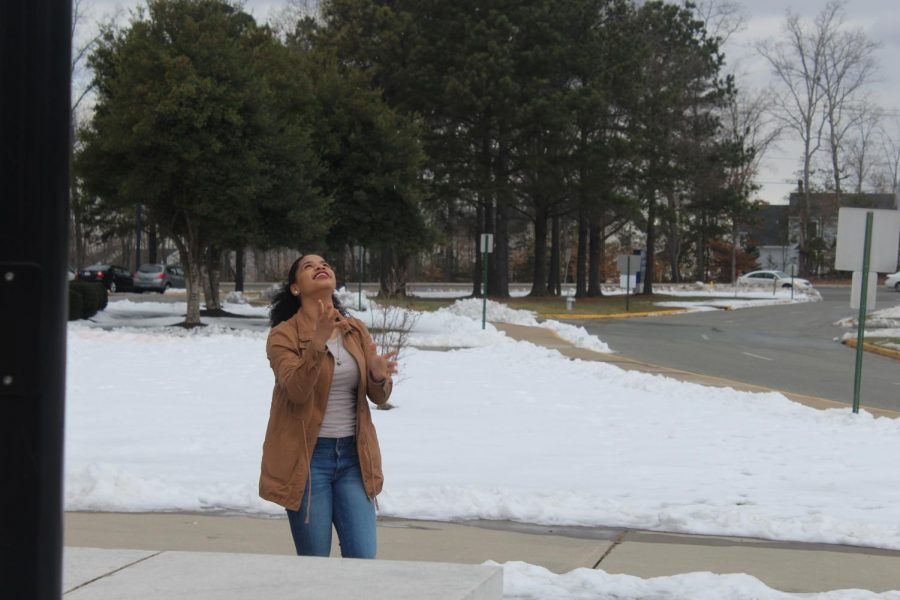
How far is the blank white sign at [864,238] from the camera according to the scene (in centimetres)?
1452

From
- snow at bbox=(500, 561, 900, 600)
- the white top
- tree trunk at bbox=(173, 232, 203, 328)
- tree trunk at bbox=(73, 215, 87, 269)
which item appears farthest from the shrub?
tree trunk at bbox=(73, 215, 87, 269)

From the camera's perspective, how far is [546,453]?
10922 millimetres

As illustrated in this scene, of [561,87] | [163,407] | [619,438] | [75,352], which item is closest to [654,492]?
[619,438]

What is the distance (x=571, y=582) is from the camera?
6.02m

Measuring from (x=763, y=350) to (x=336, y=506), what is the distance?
2465 cm

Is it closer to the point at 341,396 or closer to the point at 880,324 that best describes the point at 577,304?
the point at 880,324

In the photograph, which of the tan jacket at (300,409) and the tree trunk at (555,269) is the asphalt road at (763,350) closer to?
the tree trunk at (555,269)

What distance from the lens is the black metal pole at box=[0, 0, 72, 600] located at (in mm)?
2303

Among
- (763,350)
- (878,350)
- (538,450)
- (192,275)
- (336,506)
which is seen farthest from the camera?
(878,350)

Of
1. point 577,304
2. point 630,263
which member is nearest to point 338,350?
point 630,263

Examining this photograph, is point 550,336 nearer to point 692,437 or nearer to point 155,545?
point 692,437

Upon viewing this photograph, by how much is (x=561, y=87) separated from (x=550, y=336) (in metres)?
23.8

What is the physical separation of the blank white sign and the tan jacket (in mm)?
10848

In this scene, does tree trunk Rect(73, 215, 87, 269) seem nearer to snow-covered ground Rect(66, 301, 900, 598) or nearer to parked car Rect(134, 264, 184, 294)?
parked car Rect(134, 264, 184, 294)
